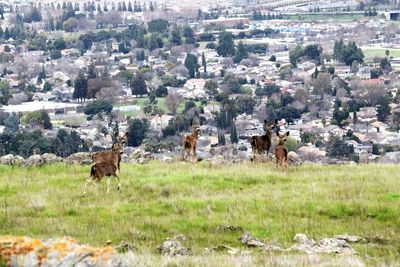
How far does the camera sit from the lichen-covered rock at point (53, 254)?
788cm

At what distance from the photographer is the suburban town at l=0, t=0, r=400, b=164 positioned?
4916 centimetres

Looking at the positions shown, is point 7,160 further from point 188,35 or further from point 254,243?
point 188,35

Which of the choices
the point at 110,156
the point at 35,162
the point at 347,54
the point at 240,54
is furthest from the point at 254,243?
the point at 240,54

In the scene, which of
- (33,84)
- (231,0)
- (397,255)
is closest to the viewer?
(397,255)

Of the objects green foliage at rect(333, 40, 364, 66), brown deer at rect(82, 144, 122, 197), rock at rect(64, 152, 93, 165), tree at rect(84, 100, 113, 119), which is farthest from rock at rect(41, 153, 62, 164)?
green foliage at rect(333, 40, 364, 66)

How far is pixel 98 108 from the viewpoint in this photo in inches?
2616

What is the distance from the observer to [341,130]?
58.4 m

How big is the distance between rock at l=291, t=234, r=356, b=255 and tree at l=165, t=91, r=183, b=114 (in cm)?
5292

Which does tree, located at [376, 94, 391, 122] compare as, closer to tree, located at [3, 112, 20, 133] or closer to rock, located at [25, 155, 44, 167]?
tree, located at [3, 112, 20, 133]

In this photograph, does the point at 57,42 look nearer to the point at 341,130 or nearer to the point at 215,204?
the point at 341,130

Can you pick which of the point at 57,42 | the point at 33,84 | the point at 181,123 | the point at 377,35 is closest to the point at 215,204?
the point at 181,123

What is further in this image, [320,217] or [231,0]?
[231,0]

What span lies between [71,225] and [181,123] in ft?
137

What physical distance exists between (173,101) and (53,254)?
199 ft
